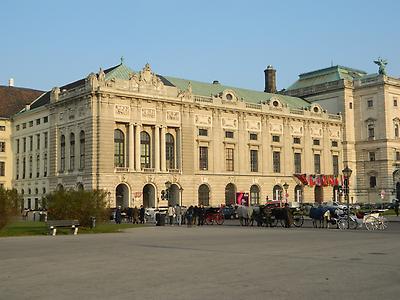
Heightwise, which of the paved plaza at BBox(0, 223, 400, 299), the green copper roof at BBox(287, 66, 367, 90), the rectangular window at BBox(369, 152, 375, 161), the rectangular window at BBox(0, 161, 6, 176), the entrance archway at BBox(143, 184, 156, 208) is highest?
the green copper roof at BBox(287, 66, 367, 90)

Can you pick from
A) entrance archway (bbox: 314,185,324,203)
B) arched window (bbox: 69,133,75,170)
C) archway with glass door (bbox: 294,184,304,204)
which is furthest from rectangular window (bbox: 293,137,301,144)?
arched window (bbox: 69,133,75,170)

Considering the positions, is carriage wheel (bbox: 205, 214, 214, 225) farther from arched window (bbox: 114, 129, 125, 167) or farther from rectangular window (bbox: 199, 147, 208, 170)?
rectangular window (bbox: 199, 147, 208, 170)

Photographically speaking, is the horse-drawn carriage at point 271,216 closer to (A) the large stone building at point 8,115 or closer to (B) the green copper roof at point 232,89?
(B) the green copper roof at point 232,89

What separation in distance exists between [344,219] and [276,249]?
20.2 m

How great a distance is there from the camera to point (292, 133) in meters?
94.3

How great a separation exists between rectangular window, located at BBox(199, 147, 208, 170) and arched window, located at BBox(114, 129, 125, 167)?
12.2 m

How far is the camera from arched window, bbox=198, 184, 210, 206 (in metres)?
82.9

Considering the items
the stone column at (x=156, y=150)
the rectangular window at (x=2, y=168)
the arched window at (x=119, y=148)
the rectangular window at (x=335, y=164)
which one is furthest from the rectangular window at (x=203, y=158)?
the rectangular window at (x=2, y=168)

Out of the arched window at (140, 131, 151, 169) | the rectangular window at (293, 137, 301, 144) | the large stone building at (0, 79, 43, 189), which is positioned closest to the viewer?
the arched window at (140, 131, 151, 169)

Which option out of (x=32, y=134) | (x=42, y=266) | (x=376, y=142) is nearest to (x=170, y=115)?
(x=32, y=134)

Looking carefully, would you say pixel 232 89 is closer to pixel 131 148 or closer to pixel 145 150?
pixel 145 150

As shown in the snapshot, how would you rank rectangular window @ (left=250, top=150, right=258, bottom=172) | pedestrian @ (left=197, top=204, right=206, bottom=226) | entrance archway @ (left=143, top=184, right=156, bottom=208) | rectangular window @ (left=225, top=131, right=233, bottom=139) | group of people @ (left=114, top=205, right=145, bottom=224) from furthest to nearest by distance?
rectangular window @ (left=250, top=150, right=258, bottom=172) → rectangular window @ (left=225, top=131, right=233, bottom=139) → entrance archway @ (left=143, top=184, right=156, bottom=208) → group of people @ (left=114, top=205, right=145, bottom=224) → pedestrian @ (left=197, top=204, right=206, bottom=226)

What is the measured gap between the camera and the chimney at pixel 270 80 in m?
115

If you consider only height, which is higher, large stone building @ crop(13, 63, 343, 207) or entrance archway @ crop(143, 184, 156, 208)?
large stone building @ crop(13, 63, 343, 207)
